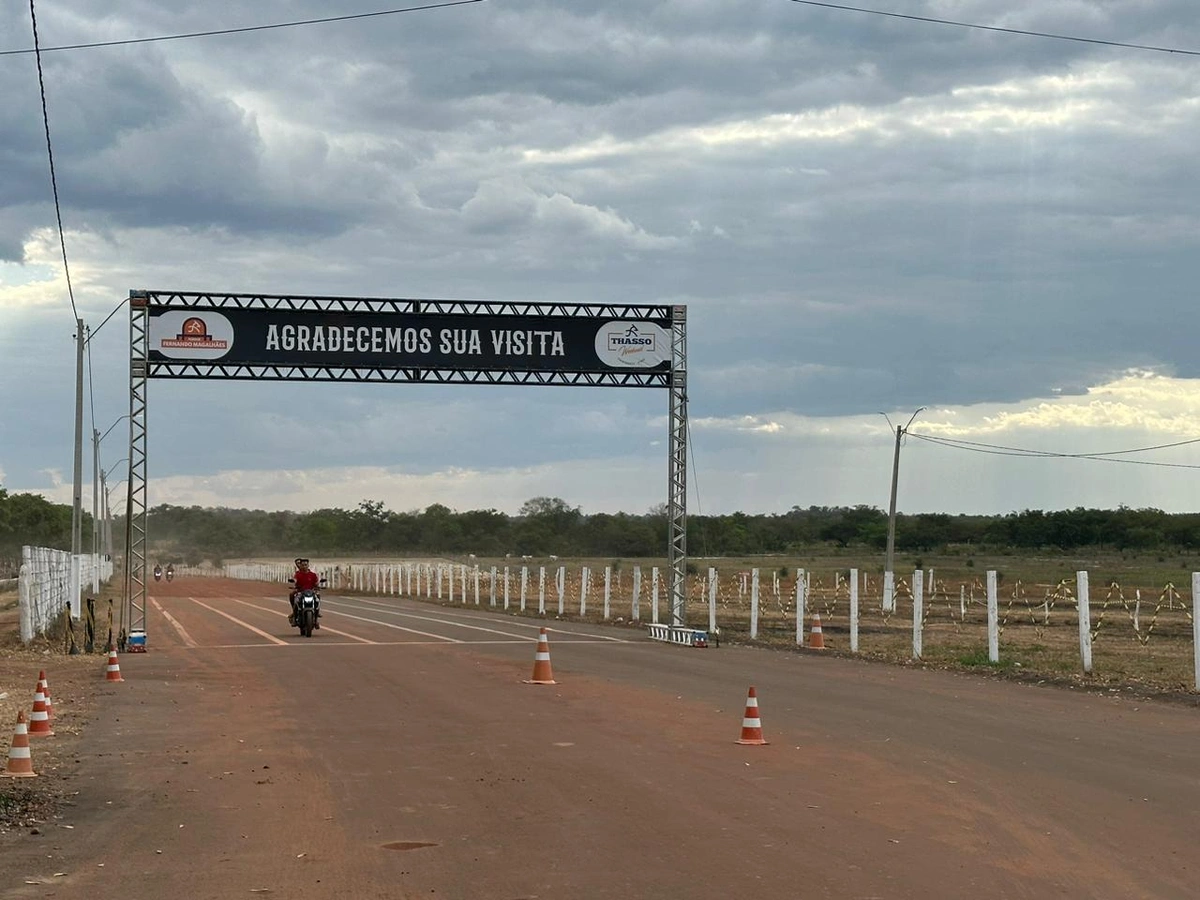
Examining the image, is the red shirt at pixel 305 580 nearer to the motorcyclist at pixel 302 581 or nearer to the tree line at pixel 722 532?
the motorcyclist at pixel 302 581

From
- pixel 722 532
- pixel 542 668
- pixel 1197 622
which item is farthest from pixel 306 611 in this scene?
pixel 722 532

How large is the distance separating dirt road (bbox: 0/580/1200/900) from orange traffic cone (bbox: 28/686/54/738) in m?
0.47

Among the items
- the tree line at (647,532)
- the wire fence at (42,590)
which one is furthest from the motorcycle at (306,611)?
the tree line at (647,532)

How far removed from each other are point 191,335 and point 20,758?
60.4 ft

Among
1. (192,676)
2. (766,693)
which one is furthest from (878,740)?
(192,676)

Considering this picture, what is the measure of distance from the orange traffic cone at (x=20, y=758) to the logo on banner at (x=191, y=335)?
18126mm

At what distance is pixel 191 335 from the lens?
94.4ft

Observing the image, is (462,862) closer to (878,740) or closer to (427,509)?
(878,740)

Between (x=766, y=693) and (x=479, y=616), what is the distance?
2620cm

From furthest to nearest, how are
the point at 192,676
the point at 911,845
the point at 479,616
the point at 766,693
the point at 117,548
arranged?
the point at 117,548
the point at 479,616
the point at 192,676
the point at 766,693
the point at 911,845

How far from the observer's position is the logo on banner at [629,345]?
31.1 m

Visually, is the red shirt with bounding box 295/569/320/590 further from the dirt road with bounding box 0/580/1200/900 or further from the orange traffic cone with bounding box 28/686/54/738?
the orange traffic cone with bounding box 28/686/54/738

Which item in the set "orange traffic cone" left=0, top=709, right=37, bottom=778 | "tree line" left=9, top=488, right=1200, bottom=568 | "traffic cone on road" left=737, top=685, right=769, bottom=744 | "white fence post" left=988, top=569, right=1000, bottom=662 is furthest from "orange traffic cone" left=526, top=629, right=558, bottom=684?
"tree line" left=9, top=488, right=1200, bottom=568

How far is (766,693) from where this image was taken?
1844cm
